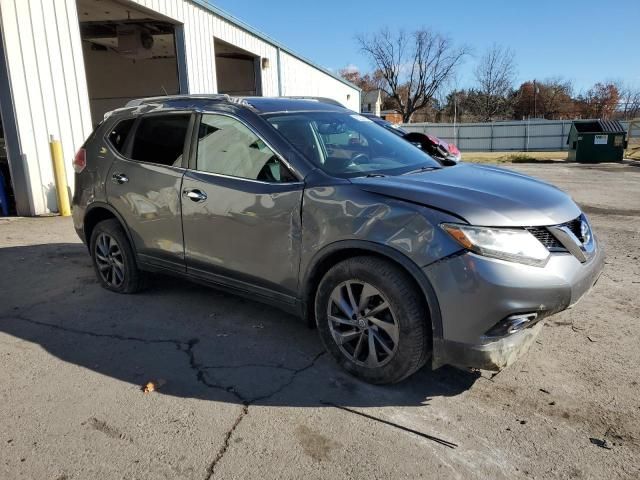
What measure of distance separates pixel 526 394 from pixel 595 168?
62.7 feet

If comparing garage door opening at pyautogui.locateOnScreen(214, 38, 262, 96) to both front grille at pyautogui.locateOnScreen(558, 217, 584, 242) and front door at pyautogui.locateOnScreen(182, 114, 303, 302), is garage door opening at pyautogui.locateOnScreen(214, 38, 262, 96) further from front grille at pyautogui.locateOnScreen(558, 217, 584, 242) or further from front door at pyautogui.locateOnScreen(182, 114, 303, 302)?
front grille at pyautogui.locateOnScreen(558, 217, 584, 242)

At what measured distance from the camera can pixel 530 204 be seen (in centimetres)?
295

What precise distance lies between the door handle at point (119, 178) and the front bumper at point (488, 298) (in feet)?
9.77

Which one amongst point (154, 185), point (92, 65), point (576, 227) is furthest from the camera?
point (92, 65)

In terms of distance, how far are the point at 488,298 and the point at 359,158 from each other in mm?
1514

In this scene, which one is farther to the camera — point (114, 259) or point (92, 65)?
point (92, 65)

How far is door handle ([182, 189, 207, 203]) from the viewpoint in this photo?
151 inches

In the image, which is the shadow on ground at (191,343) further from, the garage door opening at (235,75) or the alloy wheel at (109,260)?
the garage door opening at (235,75)

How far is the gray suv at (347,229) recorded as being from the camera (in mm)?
2719

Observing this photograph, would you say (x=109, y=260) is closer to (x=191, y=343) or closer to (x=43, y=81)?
(x=191, y=343)

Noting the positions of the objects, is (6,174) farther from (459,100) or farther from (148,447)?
(459,100)

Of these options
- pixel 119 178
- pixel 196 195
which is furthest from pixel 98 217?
pixel 196 195

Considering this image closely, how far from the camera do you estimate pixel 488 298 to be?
2.63 m

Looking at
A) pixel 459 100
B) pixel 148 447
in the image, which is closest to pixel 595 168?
pixel 148 447
